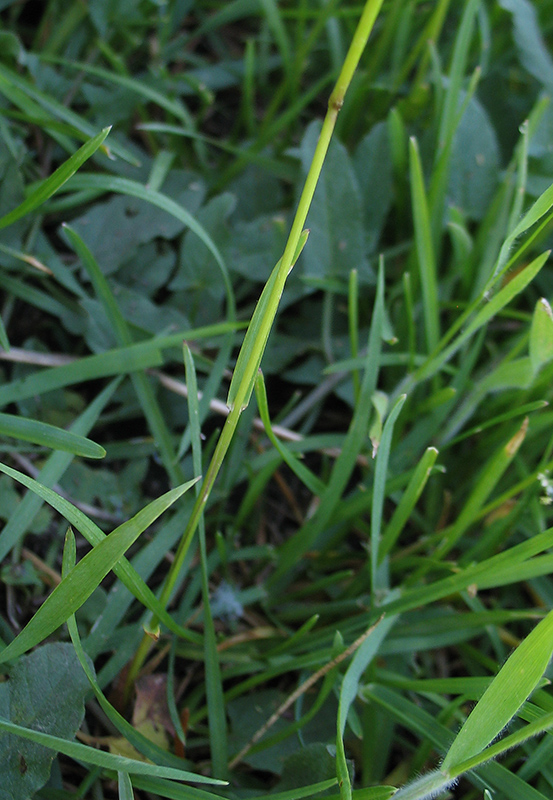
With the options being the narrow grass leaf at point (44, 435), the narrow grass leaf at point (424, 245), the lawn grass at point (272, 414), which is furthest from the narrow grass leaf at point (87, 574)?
the narrow grass leaf at point (424, 245)

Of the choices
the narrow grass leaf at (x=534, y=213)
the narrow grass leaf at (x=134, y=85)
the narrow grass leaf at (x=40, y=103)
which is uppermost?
the narrow grass leaf at (x=534, y=213)

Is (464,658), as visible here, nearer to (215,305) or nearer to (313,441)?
(313,441)

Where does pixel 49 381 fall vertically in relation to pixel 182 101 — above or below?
below

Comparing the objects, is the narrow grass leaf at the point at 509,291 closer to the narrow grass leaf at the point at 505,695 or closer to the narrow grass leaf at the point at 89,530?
the narrow grass leaf at the point at 505,695

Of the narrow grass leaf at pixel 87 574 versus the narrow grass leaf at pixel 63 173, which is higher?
the narrow grass leaf at pixel 63 173

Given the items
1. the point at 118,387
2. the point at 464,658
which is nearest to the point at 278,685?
the point at 464,658

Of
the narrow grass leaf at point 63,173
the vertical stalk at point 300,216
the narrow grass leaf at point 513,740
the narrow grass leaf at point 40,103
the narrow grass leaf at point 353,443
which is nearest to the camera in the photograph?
the vertical stalk at point 300,216

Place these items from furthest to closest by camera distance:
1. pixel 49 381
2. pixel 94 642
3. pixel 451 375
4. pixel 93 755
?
pixel 451 375, pixel 49 381, pixel 94 642, pixel 93 755

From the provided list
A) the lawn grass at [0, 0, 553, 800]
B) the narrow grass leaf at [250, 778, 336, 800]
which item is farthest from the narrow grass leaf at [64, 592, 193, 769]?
the narrow grass leaf at [250, 778, 336, 800]
